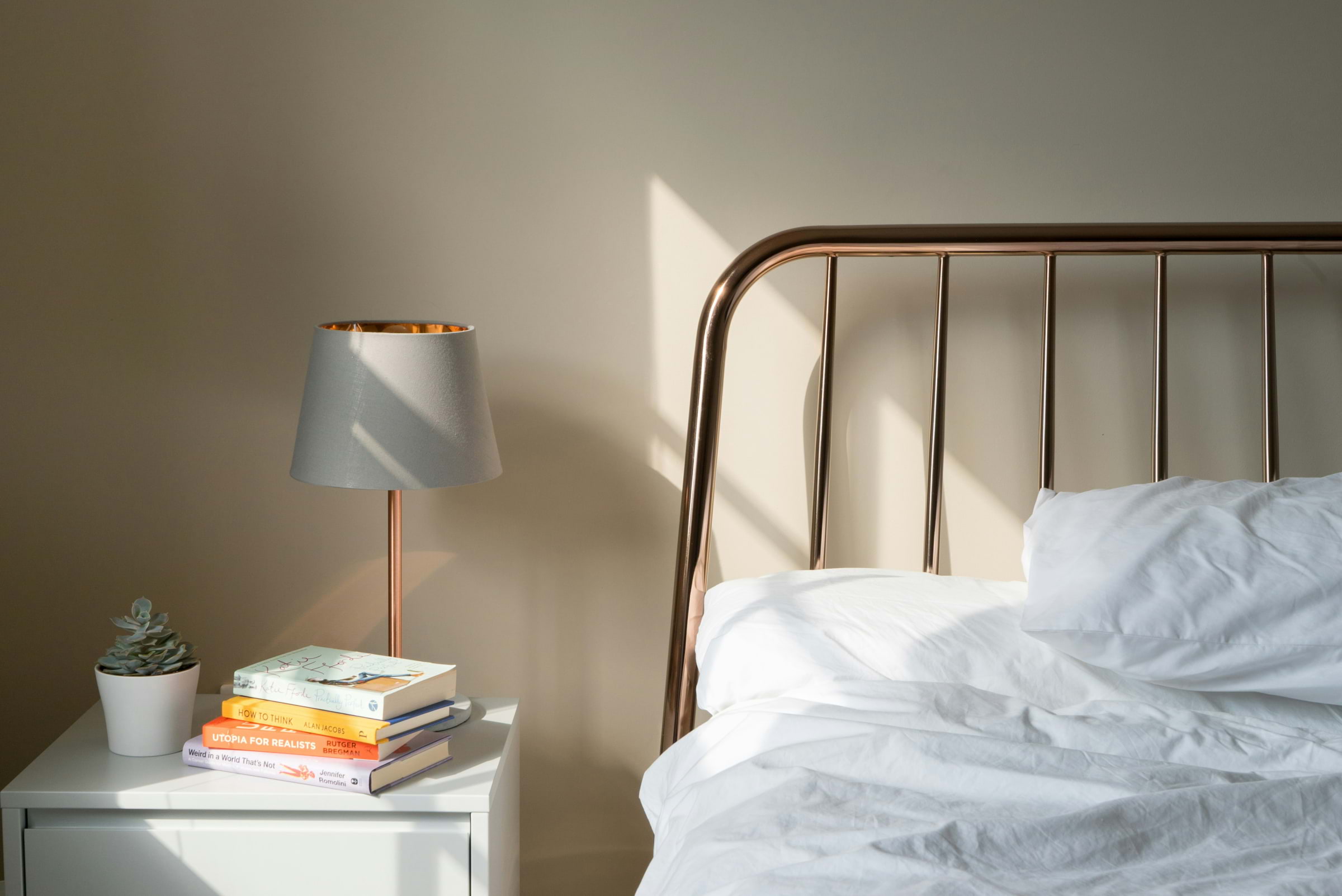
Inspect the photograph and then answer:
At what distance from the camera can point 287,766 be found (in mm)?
1142

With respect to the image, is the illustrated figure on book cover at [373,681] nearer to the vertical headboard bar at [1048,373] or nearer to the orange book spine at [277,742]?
the orange book spine at [277,742]

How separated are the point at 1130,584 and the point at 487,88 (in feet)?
3.54

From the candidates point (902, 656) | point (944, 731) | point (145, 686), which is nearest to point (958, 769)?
point (944, 731)

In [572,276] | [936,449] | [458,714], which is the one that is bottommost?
[458,714]

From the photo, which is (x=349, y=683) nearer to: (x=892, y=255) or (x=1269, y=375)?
(x=892, y=255)

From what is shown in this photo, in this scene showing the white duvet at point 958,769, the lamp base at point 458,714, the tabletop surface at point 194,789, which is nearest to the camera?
the white duvet at point 958,769

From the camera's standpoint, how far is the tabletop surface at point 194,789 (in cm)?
111

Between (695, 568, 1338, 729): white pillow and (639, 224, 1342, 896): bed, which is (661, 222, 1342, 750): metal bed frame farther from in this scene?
(695, 568, 1338, 729): white pillow

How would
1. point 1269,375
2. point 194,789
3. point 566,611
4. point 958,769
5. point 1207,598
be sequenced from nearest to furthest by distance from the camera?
1. point 958,769
2. point 1207,598
3. point 194,789
4. point 1269,375
5. point 566,611

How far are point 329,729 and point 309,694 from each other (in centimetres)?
5

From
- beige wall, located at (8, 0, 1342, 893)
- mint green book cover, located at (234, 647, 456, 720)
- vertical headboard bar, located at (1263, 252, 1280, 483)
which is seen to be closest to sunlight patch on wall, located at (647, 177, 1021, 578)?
beige wall, located at (8, 0, 1342, 893)

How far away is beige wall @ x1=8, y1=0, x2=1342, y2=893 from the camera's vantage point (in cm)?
146

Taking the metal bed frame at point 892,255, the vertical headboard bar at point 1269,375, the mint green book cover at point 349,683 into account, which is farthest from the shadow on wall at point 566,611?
the vertical headboard bar at point 1269,375

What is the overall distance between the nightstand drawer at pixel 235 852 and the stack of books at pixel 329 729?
5 cm
